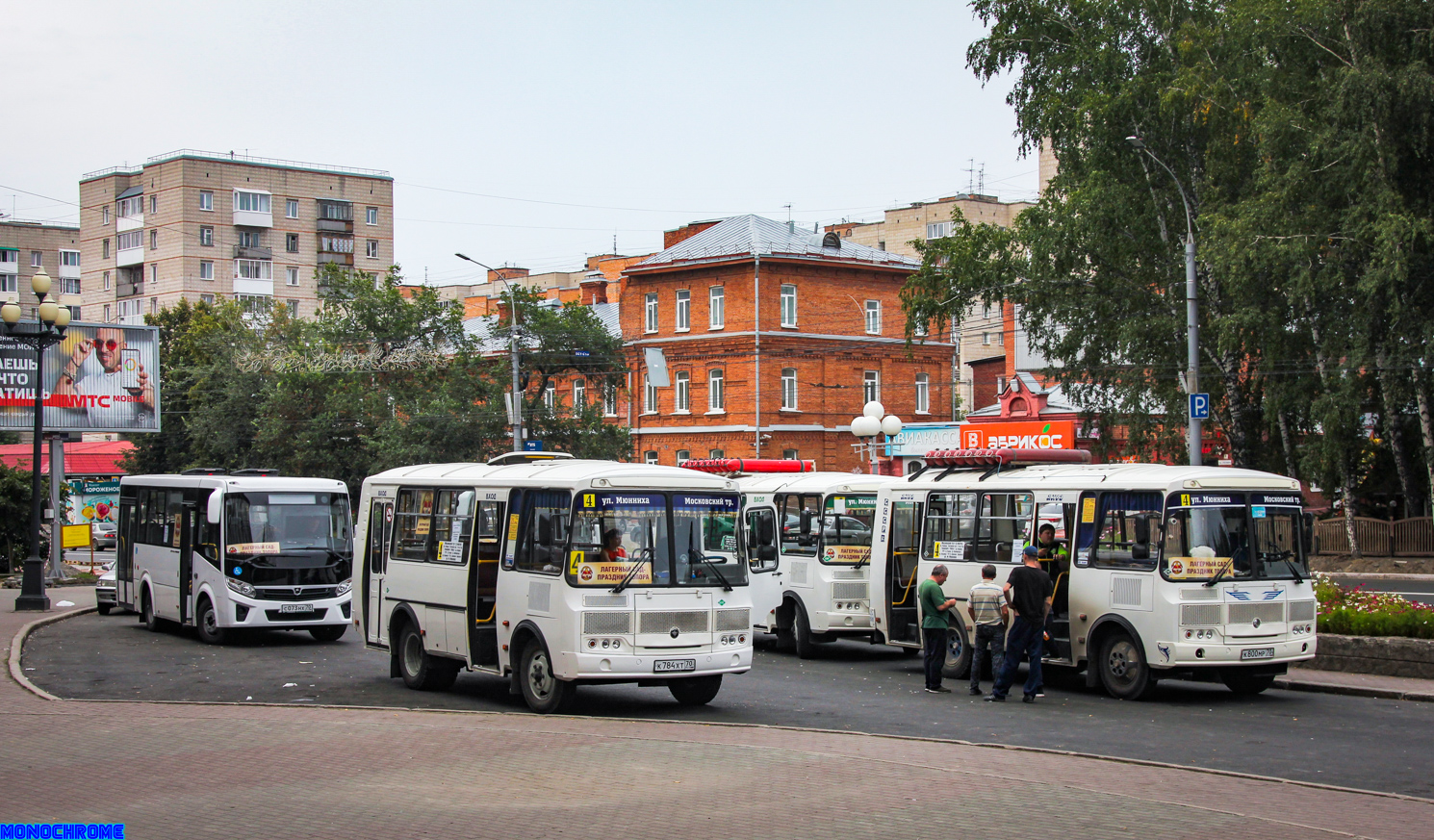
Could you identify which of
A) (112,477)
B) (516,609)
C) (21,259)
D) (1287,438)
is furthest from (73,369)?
(21,259)

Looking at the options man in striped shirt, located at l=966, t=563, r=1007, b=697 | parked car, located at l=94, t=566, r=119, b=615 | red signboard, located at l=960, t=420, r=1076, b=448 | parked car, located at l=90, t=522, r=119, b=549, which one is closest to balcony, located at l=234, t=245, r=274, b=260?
parked car, located at l=90, t=522, r=119, b=549

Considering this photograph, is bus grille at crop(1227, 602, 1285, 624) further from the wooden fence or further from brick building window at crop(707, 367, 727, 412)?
brick building window at crop(707, 367, 727, 412)

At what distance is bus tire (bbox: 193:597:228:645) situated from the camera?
2181cm

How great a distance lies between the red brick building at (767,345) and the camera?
192 feet

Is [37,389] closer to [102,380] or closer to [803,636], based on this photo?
[102,380]

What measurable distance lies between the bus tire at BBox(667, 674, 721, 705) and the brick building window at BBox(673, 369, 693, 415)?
45.4 metres

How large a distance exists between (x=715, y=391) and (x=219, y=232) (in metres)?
51.0

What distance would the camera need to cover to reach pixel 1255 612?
49.3ft

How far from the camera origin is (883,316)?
203 ft

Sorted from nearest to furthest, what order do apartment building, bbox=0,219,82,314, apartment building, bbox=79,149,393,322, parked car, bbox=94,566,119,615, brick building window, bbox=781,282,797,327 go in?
1. parked car, bbox=94,566,119,615
2. brick building window, bbox=781,282,797,327
3. apartment building, bbox=79,149,393,322
4. apartment building, bbox=0,219,82,314

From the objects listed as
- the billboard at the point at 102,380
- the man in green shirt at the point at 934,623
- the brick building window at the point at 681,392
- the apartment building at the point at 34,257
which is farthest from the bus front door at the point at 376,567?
the apartment building at the point at 34,257

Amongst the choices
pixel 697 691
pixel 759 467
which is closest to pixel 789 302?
pixel 759 467

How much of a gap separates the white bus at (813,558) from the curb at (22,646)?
30.4 ft

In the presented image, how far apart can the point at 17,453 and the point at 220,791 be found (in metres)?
59.0
